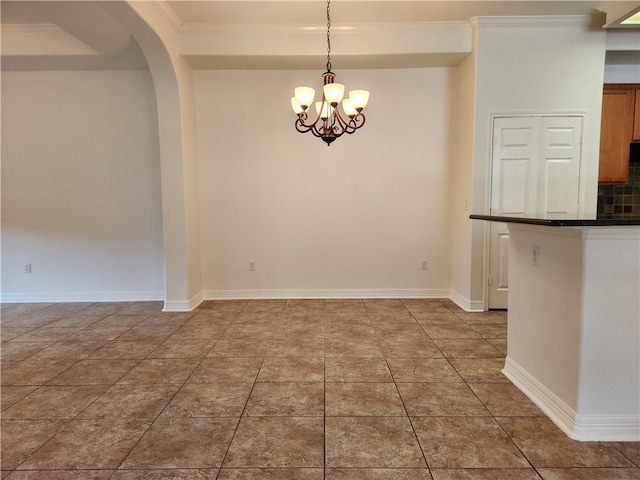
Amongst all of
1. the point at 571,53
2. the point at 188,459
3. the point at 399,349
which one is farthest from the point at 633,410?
the point at 571,53

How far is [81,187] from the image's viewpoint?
446 cm

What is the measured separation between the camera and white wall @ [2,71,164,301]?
434 centimetres

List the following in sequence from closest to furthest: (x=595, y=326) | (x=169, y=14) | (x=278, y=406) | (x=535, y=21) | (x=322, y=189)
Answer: (x=595, y=326) < (x=278, y=406) < (x=169, y=14) < (x=535, y=21) < (x=322, y=189)

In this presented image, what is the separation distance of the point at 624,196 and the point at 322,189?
391 cm

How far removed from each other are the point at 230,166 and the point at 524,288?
11.5 ft

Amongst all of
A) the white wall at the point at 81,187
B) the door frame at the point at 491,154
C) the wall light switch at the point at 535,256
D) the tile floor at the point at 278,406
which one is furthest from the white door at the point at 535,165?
the white wall at the point at 81,187

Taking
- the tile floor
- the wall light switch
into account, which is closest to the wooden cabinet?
the tile floor

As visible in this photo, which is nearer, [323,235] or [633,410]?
[633,410]

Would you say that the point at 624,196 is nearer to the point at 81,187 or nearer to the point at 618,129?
the point at 618,129

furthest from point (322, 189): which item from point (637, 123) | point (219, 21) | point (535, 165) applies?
point (637, 123)

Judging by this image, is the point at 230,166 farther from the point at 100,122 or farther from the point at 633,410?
the point at 633,410

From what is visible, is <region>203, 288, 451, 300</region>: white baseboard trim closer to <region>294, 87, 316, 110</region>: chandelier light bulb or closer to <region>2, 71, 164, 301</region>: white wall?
<region>2, 71, 164, 301</region>: white wall

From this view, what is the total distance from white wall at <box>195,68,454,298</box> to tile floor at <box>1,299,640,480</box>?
0.98 metres

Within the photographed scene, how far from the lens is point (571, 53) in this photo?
3723 mm
